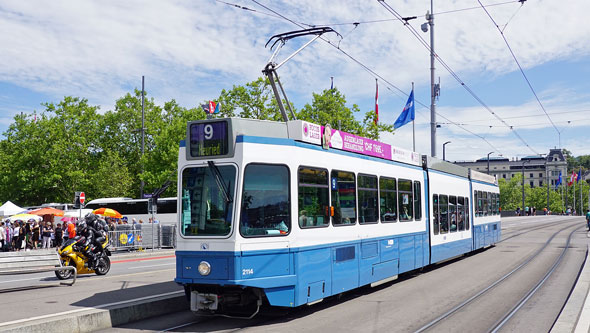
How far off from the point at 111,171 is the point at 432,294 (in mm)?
44309

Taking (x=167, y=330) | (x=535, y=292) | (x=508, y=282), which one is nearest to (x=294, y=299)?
(x=167, y=330)

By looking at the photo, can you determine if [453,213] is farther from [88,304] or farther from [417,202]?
→ [88,304]

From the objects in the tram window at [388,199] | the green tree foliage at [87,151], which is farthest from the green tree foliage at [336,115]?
the tram window at [388,199]

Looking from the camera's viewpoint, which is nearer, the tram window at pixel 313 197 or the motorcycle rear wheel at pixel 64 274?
the tram window at pixel 313 197

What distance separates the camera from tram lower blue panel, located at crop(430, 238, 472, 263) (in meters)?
15.2

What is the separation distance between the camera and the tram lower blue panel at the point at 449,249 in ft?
50.0

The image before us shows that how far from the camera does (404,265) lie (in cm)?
1292

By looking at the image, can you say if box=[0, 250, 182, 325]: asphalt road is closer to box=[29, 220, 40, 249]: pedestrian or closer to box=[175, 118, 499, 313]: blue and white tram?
box=[175, 118, 499, 313]: blue and white tram

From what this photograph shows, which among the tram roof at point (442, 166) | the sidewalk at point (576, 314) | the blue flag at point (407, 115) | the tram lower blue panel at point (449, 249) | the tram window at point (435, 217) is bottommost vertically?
the sidewalk at point (576, 314)

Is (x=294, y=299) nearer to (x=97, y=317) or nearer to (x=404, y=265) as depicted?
(x=97, y=317)

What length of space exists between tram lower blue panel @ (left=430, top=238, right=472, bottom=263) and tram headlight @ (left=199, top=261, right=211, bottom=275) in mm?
8282

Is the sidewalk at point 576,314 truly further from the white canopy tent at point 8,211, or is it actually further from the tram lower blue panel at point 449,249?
the white canopy tent at point 8,211

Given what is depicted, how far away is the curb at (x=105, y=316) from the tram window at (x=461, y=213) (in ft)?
34.5

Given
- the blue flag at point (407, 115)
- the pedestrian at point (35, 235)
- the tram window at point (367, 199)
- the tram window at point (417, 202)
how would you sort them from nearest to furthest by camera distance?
the tram window at point (367, 199), the tram window at point (417, 202), the blue flag at point (407, 115), the pedestrian at point (35, 235)
